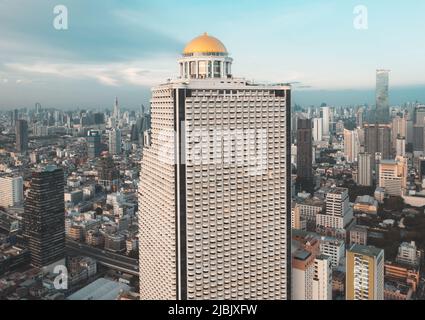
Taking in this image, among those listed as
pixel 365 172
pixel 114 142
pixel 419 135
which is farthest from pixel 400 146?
pixel 114 142

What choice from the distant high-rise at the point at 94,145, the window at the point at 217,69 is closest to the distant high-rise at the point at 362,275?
the window at the point at 217,69

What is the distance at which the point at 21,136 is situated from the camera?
7660 millimetres

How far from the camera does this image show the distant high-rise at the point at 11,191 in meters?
8.68

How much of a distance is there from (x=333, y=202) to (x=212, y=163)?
6.75 metres

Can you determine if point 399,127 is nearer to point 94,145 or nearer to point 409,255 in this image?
point 409,255

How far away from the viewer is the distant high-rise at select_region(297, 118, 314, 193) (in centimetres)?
1192

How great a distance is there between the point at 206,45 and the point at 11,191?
273 inches

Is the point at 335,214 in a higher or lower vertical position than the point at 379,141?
lower

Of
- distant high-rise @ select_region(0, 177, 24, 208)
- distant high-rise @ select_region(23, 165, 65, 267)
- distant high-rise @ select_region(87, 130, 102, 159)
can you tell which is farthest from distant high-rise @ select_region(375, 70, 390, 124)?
distant high-rise @ select_region(87, 130, 102, 159)

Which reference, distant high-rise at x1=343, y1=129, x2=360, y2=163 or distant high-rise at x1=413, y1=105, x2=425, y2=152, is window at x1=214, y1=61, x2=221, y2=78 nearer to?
distant high-rise at x1=343, y1=129, x2=360, y2=163

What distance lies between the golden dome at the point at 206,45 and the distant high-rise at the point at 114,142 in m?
8.34

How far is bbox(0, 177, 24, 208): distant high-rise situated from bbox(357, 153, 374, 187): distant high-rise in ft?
29.3

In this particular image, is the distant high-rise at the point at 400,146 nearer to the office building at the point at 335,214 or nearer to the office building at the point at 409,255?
the office building at the point at 335,214

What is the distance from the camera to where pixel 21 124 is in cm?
663
